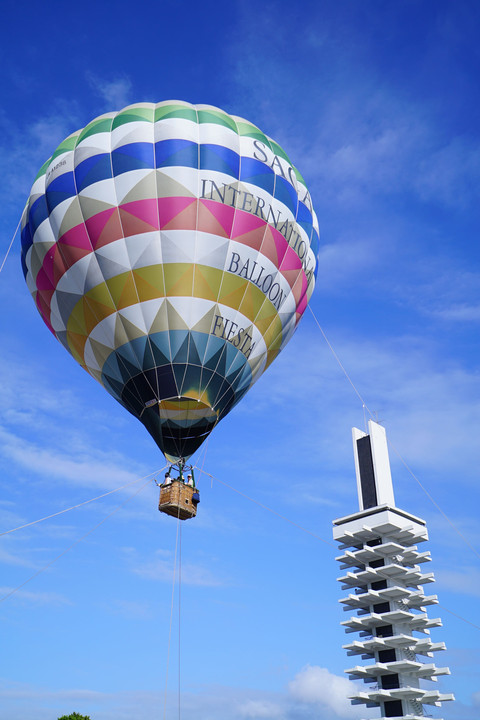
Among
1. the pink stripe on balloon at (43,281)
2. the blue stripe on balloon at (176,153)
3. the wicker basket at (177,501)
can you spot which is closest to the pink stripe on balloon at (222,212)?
the blue stripe on balloon at (176,153)

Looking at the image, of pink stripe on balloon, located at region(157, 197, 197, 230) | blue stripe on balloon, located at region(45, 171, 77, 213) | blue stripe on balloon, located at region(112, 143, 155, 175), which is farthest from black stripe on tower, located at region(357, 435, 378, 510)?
blue stripe on balloon, located at region(45, 171, 77, 213)

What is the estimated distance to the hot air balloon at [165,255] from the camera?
25.0 meters

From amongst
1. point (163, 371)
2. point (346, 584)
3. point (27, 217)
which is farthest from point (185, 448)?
point (346, 584)

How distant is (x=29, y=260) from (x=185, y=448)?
1090 cm

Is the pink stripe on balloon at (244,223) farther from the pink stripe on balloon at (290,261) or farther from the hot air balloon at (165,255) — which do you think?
the pink stripe on balloon at (290,261)

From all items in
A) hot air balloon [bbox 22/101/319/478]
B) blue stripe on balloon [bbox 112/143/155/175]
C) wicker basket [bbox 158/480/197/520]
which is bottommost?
wicker basket [bbox 158/480/197/520]

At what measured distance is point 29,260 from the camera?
91.8 feet

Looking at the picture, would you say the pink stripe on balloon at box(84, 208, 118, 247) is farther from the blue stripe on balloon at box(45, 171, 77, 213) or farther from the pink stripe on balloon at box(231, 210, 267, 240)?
the pink stripe on balloon at box(231, 210, 267, 240)

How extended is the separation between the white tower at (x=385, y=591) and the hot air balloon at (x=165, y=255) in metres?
36.1

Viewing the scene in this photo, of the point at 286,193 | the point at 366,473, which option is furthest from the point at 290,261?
the point at 366,473

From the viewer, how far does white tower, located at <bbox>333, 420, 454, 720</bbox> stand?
169 feet

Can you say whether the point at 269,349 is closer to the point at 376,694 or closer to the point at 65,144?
the point at 65,144

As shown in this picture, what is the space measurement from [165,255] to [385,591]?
141 feet

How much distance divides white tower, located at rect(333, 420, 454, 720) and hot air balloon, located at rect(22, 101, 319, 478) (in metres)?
36.1
